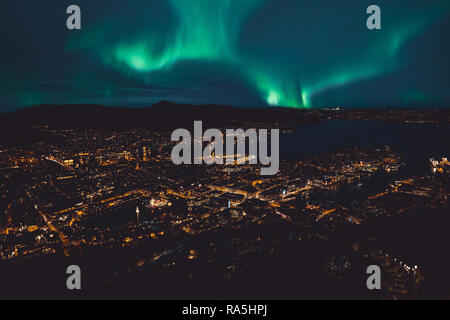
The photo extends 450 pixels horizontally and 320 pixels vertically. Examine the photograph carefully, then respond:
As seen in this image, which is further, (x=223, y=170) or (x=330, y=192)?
(x=223, y=170)

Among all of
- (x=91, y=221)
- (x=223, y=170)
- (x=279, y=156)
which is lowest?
(x=91, y=221)

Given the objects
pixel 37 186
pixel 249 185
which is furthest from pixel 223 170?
pixel 37 186

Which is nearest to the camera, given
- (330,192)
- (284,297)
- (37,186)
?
(284,297)

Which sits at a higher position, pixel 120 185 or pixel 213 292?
pixel 120 185

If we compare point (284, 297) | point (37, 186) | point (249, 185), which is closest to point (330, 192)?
point (249, 185)

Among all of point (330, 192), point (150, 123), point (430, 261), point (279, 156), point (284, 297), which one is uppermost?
point (150, 123)
